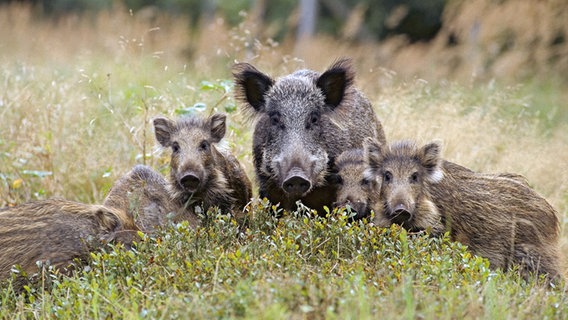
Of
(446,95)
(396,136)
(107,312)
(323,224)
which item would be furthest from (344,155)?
(446,95)

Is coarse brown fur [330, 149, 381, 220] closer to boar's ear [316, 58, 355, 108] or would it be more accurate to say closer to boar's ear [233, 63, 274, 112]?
boar's ear [316, 58, 355, 108]

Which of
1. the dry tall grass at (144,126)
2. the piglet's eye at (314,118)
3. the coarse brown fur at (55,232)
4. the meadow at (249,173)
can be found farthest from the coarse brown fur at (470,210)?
the coarse brown fur at (55,232)

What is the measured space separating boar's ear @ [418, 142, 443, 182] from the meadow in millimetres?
749

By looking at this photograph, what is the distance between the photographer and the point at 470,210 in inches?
260

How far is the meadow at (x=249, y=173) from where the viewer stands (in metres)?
4.44

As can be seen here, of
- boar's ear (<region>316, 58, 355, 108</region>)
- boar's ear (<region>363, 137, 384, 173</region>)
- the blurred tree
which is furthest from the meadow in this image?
the blurred tree

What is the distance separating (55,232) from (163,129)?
1.57 m

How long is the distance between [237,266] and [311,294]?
82 cm

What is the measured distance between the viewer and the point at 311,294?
4219 millimetres

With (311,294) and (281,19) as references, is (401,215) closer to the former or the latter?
(311,294)

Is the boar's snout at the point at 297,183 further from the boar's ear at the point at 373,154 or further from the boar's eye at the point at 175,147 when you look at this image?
the boar's eye at the point at 175,147

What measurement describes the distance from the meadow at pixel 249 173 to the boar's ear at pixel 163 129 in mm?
110

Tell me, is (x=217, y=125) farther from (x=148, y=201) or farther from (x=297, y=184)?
(x=297, y=184)

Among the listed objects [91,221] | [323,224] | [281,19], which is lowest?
[281,19]
